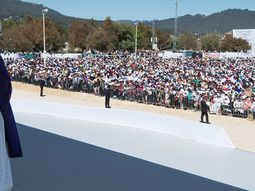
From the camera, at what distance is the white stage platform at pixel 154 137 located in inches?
386

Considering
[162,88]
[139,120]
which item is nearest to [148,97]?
[162,88]

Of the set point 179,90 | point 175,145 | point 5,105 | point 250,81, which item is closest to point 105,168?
point 175,145

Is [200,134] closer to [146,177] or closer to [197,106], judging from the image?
[146,177]

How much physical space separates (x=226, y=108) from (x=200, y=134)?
756 centimetres

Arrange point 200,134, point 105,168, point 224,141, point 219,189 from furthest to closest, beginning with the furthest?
point 200,134
point 224,141
point 105,168
point 219,189

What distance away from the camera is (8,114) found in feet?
7.16

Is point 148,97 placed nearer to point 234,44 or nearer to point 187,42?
point 234,44

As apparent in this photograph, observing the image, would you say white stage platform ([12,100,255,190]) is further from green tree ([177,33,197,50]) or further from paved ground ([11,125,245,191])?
green tree ([177,33,197,50])

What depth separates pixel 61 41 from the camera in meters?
84.5

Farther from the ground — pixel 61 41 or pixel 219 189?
pixel 61 41

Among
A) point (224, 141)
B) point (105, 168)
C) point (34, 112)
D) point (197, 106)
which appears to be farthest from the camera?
point (197, 106)

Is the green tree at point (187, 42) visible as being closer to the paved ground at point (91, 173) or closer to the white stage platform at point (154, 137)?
the white stage platform at point (154, 137)

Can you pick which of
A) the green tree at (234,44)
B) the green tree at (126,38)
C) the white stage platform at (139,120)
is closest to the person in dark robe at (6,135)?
the white stage platform at (139,120)

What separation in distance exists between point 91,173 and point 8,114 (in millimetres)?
6845
